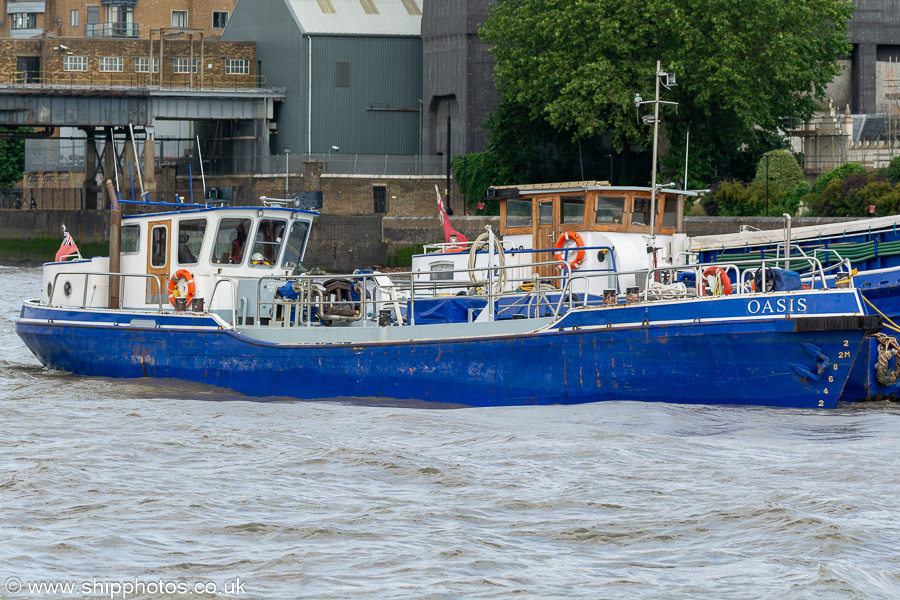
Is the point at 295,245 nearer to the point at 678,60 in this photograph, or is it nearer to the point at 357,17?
the point at 678,60

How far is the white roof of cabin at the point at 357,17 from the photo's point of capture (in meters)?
60.3

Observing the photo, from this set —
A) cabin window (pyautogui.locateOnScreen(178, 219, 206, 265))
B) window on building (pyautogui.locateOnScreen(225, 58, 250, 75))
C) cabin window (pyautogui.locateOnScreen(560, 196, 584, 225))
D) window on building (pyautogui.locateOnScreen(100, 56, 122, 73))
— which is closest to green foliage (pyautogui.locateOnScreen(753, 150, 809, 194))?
cabin window (pyautogui.locateOnScreen(560, 196, 584, 225))

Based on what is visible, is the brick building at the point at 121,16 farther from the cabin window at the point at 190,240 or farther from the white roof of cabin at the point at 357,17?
the cabin window at the point at 190,240

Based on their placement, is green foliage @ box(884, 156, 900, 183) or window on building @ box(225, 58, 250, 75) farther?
window on building @ box(225, 58, 250, 75)

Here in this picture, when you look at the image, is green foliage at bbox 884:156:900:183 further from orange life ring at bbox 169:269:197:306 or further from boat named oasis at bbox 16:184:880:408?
orange life ring at bbox 169:269:197:306

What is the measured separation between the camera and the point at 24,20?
85375 mm

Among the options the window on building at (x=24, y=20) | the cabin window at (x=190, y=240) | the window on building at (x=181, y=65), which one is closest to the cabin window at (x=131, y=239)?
the cabin window at (x=190, y=240)

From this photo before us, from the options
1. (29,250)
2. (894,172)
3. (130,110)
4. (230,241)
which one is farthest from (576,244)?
(29,250)

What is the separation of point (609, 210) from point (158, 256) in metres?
7.18

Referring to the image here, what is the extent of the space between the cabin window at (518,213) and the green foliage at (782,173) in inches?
978

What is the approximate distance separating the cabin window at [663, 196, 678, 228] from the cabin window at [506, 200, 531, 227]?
233 cm

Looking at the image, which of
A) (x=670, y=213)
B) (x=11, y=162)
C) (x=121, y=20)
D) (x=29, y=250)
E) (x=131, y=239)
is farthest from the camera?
(x=121, y=20)

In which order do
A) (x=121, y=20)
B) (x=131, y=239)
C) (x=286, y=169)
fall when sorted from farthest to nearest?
1. (x=121, y=20)
2. (x=286, y=169)
3. (x=131, y=239)

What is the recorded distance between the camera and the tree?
139 feet
